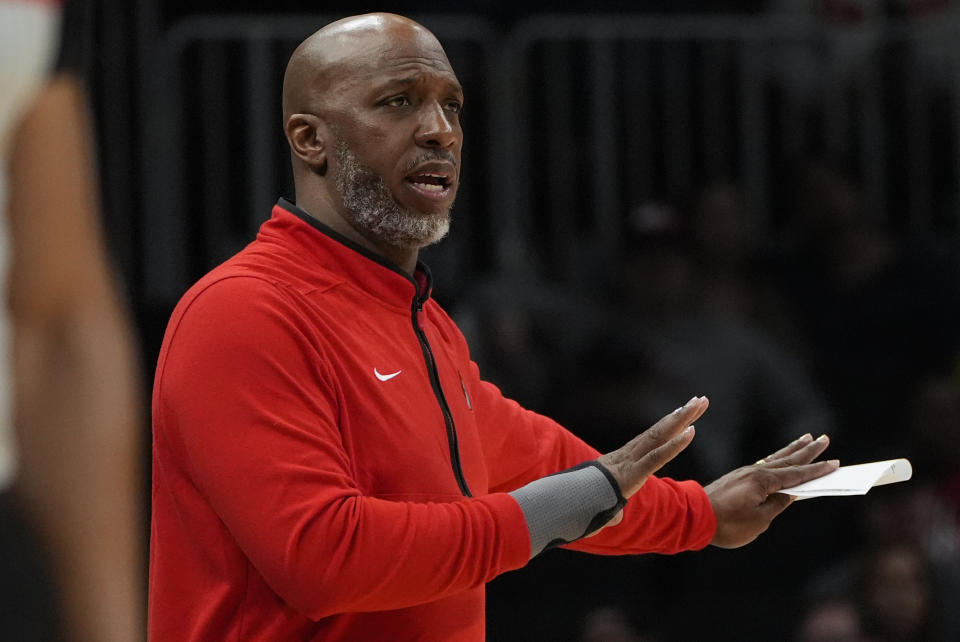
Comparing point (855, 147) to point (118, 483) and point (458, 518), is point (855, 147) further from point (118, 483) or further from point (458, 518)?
point (458, 518)

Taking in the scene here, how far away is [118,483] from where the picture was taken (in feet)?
13.0

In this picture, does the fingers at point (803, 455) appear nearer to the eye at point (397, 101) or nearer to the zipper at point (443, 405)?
the zipper at point (443, 405)

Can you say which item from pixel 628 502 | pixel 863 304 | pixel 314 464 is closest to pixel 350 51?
pixel 314 464

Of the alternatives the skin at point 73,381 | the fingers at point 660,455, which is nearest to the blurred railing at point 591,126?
the skin at point 73,381

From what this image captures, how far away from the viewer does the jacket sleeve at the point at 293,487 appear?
1.89 m

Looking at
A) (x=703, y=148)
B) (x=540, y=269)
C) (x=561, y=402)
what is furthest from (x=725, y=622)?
(x=703, y=148)

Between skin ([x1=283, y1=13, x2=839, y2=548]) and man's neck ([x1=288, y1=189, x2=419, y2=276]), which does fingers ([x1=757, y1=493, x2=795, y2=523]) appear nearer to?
skin ([x1=283, y1=13, x2=839, y2=548])

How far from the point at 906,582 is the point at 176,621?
11.4ft

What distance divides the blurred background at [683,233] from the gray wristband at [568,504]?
9.55 feet

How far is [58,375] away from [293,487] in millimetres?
2194

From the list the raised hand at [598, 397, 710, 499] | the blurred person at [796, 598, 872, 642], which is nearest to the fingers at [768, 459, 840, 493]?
the raised hand at [598, 397, 710, 499]

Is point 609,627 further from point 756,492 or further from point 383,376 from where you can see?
point 383,376

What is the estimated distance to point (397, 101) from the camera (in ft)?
7.41

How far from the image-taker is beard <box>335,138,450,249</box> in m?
2.26
